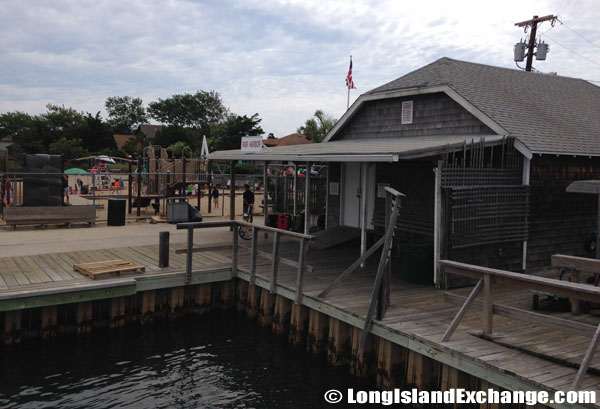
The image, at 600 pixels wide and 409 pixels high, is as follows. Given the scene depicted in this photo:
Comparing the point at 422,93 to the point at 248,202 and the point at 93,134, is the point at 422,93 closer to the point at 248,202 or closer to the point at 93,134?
the point at 248,202

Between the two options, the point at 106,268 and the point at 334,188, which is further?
the point at 334,188

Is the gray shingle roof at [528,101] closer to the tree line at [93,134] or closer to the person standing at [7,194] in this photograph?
the person standing at [7,194]

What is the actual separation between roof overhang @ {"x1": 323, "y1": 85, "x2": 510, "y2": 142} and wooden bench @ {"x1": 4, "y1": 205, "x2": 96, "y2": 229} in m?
9.15

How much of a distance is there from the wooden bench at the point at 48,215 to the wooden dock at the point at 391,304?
577 cm

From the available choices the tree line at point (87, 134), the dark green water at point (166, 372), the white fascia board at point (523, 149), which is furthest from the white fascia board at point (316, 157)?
the tree line at point (87, 134)

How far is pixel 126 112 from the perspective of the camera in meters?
104

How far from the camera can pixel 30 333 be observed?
31.2 feet

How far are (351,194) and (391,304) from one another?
22.3 ft

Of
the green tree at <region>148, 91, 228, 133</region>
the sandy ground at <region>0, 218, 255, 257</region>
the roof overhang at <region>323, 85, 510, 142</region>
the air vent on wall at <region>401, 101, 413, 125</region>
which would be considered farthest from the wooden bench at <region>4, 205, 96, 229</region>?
the green tree at <region>148, 91, 228, 133</region>

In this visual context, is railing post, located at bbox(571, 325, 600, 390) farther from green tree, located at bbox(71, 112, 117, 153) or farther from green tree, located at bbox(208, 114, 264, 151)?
green tree, located at bbox(71, 112, 117, 153)

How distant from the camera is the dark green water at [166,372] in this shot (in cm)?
765

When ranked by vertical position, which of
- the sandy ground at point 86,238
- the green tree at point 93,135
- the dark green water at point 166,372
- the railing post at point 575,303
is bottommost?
the dark green water at point 166,372

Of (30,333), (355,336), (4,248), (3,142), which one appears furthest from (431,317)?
(3,142)

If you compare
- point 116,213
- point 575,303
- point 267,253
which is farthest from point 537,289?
point 116,213
